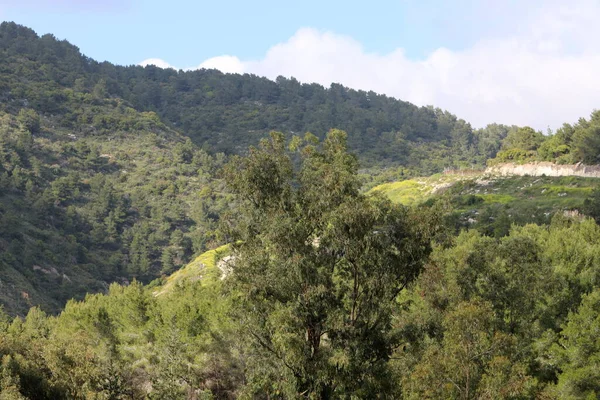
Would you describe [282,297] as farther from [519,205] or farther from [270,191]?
[519,205]

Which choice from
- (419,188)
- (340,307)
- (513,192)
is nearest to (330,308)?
(340,307)

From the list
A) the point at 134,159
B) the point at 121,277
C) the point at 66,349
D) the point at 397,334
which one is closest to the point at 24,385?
the point at 66,349

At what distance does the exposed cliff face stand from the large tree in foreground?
2429 inches

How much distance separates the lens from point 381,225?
62.2 feet

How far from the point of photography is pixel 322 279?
63.3 ft

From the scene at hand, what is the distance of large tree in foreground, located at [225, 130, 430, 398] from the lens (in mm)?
18734

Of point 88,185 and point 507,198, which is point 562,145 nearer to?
point 507,198

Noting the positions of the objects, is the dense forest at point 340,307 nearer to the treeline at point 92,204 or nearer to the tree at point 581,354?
the tree at point 581,354

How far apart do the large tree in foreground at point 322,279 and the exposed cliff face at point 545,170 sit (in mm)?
61700

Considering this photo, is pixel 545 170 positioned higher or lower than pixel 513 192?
higher

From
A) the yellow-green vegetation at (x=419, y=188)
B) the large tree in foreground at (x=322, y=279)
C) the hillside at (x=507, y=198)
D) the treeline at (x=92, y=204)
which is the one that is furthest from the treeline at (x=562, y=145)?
the large tree in foreground at (x=322, y=279)

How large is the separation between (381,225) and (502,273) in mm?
13291

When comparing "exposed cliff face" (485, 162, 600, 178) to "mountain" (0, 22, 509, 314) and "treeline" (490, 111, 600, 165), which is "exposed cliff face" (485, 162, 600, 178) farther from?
"mountain" (0, 22, 509, 314)

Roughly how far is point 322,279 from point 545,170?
67314mm
